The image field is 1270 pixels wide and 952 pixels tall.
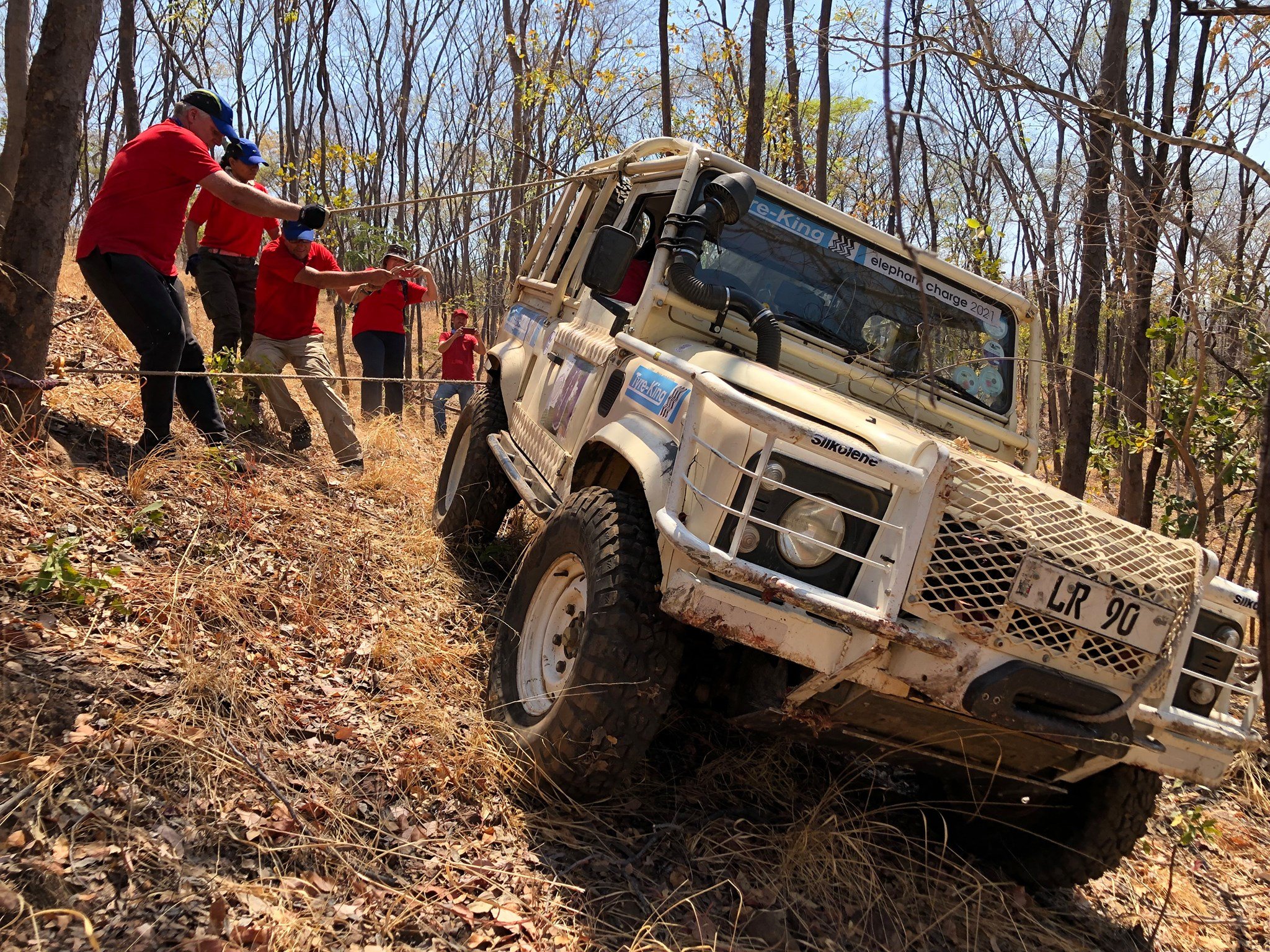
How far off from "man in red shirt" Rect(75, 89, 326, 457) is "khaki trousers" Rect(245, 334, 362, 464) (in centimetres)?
117

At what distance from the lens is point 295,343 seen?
630cm

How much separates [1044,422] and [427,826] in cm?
1875

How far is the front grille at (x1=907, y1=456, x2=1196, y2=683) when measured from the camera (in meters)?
2.51

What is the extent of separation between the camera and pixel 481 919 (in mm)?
2609

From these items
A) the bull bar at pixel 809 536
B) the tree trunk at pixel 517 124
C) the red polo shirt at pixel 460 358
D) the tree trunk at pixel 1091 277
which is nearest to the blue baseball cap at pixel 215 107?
the bull bar at pixel 809 536

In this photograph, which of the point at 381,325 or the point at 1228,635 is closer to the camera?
the point at 1228,635

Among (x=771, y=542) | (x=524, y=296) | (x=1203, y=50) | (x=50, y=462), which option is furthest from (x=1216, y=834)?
(x=1203, y=50)

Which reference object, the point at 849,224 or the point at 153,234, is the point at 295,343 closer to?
the point at 153,234

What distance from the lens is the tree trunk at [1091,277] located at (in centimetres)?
663

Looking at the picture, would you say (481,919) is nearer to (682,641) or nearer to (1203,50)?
(682,641)

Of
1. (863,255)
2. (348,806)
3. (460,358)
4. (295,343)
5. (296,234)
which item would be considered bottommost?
(348,806)

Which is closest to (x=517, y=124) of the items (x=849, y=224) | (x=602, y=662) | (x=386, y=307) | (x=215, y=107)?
(x=386, y=307)

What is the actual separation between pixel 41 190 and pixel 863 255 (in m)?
3.73

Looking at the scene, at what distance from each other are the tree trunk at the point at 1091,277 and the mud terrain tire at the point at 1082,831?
4.00 metres
